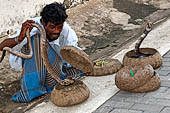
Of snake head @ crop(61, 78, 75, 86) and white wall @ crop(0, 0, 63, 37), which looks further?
white wall @ crop(0, 0, 63, 37)

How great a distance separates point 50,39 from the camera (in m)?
4.13

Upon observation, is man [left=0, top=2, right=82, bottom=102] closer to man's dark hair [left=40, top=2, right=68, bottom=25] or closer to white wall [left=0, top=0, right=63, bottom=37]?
man's dark hair [left=40, top=2, right=68, bottom=25]

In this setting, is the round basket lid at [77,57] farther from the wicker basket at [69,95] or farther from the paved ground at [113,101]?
the paved ground at [113,101]

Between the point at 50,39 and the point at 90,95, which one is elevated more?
the point at 50,39

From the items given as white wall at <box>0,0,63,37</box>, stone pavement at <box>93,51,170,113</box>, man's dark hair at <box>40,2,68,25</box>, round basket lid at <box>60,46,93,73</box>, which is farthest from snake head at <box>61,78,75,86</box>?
white wall at <box>0,0,63,37</box>

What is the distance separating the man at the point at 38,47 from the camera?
3926 millimetres

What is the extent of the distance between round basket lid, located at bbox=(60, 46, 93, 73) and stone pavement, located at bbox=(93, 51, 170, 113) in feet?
1.43

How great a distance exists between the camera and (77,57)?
3930 millimetres

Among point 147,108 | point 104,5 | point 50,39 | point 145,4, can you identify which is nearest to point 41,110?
point 50,39

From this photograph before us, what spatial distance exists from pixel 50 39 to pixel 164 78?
139 centimetres

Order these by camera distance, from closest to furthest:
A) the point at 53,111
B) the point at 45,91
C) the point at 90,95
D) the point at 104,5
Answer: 1. the point at 53,111
2. the point at 90,95
3. the point at 45,91
4. the point at 104,5

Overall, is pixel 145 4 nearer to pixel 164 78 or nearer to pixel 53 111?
pixel 164 78

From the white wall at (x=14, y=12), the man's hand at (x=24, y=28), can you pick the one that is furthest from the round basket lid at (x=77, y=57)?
the white wall at (x=14, y=12)

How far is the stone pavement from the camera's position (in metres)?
3.62
